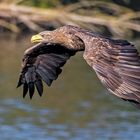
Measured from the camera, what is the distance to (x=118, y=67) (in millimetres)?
Result: 8133

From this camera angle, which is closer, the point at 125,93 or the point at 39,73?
the point at 125,93

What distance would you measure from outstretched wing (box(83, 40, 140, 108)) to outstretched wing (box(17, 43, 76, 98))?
1.71 m

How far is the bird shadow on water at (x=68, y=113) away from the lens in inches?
679

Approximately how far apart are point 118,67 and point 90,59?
0.96ft

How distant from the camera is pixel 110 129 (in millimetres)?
17797

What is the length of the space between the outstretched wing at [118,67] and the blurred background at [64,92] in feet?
27.2

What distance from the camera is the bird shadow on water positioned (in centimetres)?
1723

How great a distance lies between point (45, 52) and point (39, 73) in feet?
0.88

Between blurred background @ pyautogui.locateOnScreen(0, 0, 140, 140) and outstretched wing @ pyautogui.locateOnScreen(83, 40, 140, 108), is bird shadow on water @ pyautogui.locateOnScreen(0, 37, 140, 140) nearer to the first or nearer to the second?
blurred background @ pyautogui.locateOnScreen(0, 0, 140, 140)

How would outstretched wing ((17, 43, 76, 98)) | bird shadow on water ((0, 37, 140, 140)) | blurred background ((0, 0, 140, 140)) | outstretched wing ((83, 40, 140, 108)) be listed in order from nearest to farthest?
outstretched wing ((83, 40, 140, 108)), outstretched wing ((17, 43, 76, 98)), bird shadow on water ((0, 37, 140, 140)), blurred background ((0, 0, 140, 140))

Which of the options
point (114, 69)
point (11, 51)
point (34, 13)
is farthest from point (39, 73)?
point (34, 13)

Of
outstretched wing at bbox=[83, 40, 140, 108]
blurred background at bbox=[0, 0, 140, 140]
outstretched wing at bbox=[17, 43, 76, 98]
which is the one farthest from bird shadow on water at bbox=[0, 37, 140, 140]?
outstretched wing at bbox=[83, 40, 140, 108]

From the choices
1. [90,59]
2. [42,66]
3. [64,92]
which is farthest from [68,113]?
[90,59]

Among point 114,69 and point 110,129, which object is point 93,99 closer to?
point 110,129
